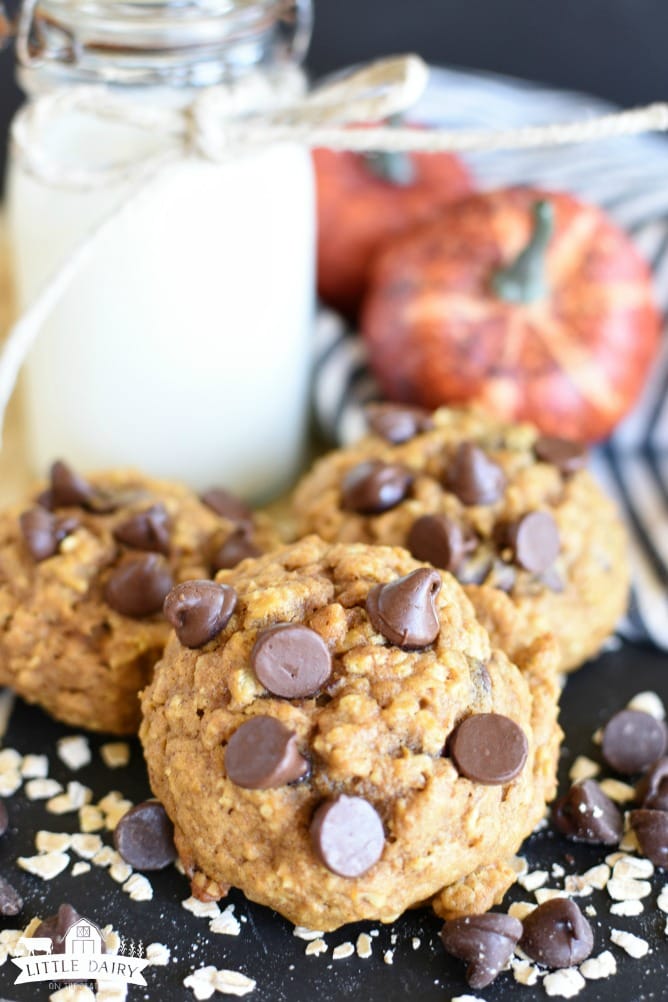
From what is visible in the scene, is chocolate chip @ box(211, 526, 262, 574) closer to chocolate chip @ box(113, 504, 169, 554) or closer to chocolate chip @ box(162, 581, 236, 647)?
chocolate chip @ box(113, 504, 169, 554)

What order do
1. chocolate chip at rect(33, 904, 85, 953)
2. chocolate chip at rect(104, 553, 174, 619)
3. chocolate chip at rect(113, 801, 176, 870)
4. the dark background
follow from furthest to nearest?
the dark background < chocolate chip at rect(104, 553, 174, 619) < chocolate chip at rect(113, 801, 176, 870) < chocolate chip at rect(33, 904, 85, 953)

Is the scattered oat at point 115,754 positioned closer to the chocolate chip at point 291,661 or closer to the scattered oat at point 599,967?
the chocolate chip at point 291,661

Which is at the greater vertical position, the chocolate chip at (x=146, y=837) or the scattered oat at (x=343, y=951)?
the chocolate chip at (x=146, y=837)

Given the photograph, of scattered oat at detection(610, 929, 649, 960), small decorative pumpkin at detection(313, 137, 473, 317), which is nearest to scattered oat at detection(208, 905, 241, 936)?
scattered oat at detection(610, 929, 649, 960)

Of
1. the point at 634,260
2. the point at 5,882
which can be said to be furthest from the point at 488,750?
the point at 634,260

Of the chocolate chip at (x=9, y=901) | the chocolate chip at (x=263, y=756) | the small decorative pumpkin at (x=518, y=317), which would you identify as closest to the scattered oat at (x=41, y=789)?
the chocolate chip at (x=9, y=901)

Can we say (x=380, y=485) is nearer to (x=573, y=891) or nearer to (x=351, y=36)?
(x=573, y=891)

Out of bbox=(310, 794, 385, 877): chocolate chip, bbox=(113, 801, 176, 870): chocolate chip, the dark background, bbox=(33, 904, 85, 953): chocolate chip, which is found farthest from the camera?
the dark background
